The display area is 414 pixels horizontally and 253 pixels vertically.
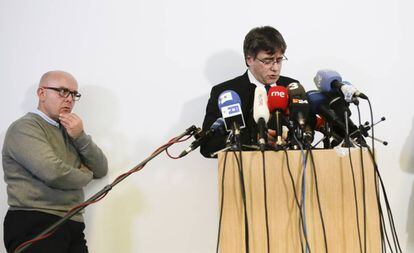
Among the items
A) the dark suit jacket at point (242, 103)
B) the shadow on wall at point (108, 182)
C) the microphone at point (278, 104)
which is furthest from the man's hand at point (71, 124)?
the microphone at point (278, 104)

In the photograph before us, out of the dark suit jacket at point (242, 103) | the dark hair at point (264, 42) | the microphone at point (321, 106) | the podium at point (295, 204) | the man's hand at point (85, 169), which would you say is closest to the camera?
the podium at point (295, 204)

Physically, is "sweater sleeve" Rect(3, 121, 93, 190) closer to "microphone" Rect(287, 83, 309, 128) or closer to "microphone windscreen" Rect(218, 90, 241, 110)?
"microphone windscreen" Rect(218, 90, 241, 110)

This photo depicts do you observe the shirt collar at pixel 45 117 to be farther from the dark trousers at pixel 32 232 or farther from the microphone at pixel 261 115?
the microphone at pixel 261 115

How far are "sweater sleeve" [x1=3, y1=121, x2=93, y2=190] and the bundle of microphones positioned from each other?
2.70 feet

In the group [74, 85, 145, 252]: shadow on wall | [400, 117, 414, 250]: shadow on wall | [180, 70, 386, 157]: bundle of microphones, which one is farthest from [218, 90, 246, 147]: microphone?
[400, 117, 414, 250]: shadow on wall

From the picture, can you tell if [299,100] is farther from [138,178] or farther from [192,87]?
[138,178]

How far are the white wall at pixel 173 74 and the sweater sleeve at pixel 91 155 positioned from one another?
159 millimetres

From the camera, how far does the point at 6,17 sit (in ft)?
8.57

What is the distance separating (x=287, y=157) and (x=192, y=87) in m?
1.27

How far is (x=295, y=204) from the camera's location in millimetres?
1321

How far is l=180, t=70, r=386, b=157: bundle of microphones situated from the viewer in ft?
4.42

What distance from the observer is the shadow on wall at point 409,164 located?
236 centimetres

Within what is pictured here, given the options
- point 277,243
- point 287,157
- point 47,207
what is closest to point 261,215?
point 277,243

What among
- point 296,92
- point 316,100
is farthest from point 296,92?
point 316,100
